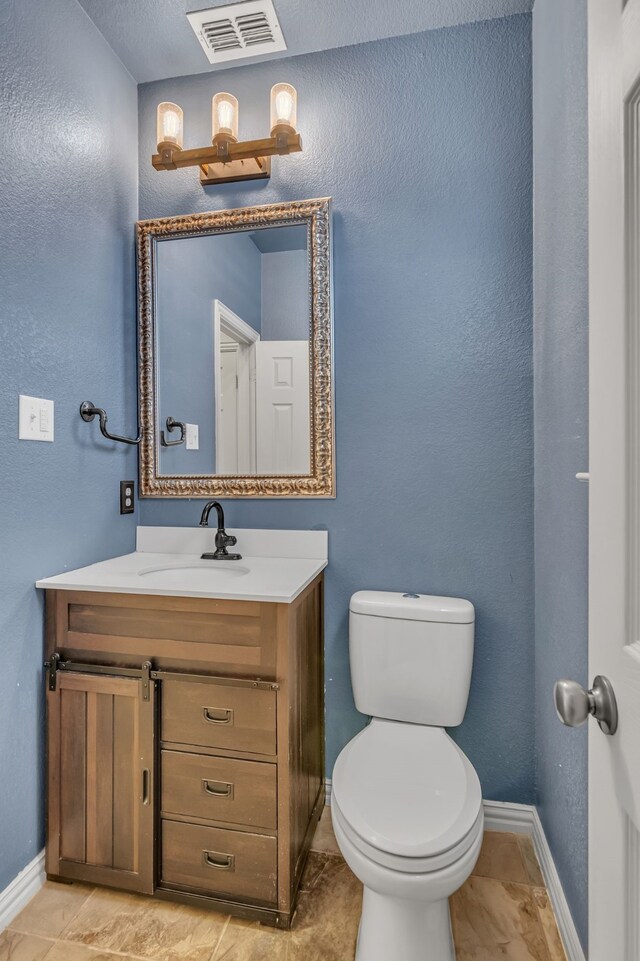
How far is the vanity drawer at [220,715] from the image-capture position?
1.21 metres

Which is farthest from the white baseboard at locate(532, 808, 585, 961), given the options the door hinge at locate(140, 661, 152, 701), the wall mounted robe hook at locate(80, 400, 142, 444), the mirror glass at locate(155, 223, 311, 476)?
the wall mounted robe hook at locate(80, 400, 142, 444)

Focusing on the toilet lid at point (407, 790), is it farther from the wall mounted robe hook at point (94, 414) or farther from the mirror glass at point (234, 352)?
the wall mounted robe hook at point (94, 414)

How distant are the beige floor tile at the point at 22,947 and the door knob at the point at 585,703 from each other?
55.1 inches

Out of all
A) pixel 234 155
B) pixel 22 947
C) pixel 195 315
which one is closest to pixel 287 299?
pixel 195 315

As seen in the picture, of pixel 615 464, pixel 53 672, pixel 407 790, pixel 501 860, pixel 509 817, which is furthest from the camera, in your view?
pixel 509 817

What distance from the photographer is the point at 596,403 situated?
582mm

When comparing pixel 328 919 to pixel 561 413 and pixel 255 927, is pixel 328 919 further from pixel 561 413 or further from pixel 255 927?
pixel 561 413

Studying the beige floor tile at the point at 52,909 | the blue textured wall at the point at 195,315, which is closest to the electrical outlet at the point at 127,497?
the blue textured wall at the point at 195,315

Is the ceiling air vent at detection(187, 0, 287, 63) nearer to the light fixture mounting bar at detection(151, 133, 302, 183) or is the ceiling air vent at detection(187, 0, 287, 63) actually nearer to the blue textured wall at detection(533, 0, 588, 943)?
the light fixture mounting bar at detection(151, 133, 302, 183)

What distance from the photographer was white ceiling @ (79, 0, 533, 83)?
151 centimetres

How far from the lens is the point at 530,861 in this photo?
56.2 inches

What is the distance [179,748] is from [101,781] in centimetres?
A: 25

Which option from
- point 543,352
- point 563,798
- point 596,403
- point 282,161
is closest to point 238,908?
point 563,798

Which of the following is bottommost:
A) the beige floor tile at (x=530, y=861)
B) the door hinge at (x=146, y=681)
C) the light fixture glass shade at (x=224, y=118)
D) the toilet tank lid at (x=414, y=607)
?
the beige floor tile at (x=530, y=861)
